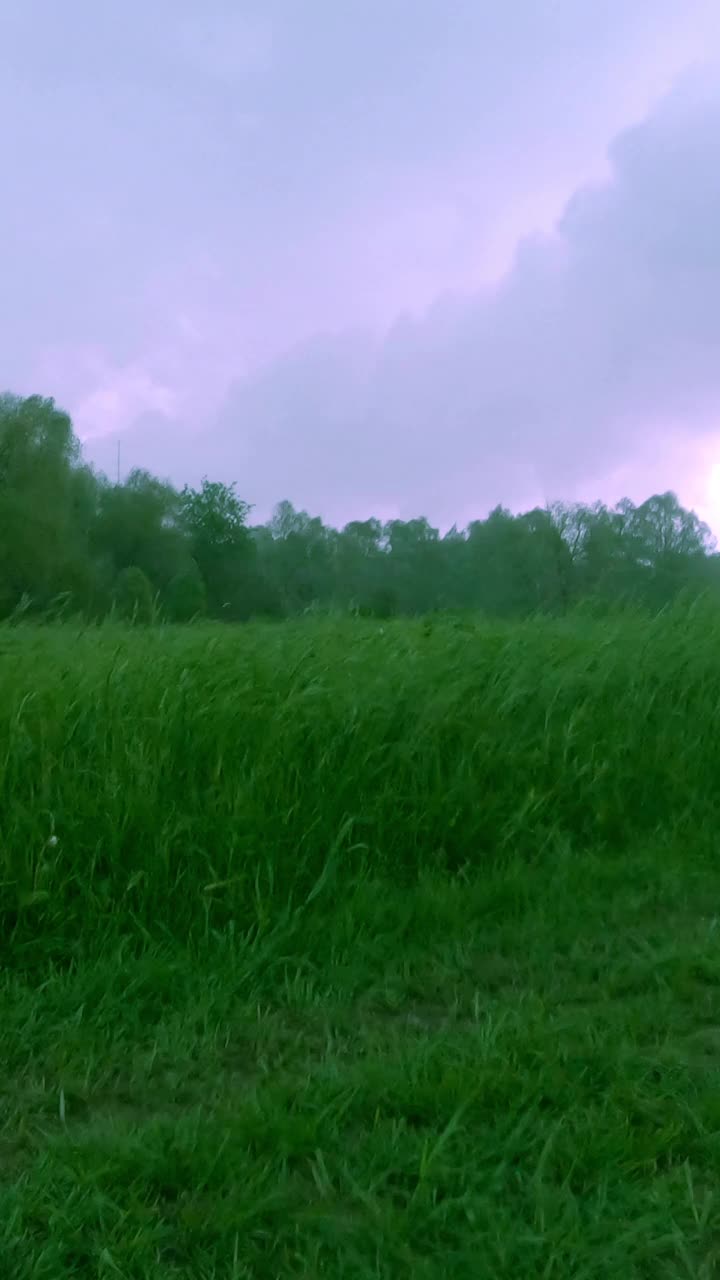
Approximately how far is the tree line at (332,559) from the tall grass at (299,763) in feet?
6.23

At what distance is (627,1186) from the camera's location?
2.26 m

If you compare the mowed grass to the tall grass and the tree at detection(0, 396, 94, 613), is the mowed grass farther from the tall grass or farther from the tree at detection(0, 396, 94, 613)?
the tree at detection(0, 396, 94, 613)

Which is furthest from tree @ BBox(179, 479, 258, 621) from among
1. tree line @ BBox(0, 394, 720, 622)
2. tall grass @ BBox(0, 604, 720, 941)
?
tall grass @ BBox(0, 604, 720, 941)

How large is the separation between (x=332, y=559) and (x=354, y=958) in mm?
6064

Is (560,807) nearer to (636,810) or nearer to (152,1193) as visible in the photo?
(636,810)

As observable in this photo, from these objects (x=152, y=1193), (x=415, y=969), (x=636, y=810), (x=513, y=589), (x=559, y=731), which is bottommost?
(x=152, y=1193)

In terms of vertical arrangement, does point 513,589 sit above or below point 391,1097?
above

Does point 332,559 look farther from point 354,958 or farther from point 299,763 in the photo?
point 354,958

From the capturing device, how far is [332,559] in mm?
9312

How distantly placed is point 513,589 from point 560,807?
406 cm

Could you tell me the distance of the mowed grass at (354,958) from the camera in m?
2.19

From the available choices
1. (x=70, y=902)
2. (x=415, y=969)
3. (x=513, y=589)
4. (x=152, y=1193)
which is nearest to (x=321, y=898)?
(x=415, y=969)

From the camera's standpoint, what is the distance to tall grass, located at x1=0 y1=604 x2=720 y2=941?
12.5ft

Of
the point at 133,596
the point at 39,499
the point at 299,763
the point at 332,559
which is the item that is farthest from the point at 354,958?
the point at 39,499
